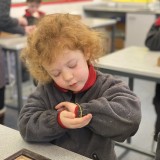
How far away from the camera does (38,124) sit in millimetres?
905

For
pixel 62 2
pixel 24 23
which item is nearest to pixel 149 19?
pixel 62 2

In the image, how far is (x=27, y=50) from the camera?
3.11ft

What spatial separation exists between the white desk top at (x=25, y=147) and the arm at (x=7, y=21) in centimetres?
143

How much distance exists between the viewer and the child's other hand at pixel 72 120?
32.2 inches

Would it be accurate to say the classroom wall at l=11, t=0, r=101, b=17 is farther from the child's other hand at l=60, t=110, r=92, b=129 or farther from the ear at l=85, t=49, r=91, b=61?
the child's other hand at l=60, t=110, r=92, b=129

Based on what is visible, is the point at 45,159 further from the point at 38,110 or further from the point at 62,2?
the point at 62,2

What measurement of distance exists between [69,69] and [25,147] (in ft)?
0.86

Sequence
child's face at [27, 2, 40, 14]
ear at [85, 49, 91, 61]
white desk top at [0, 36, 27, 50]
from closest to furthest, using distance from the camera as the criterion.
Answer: ear at [85, 49, 91, 61]
white desk top at [0, 36, 27, 50]
child's face at [27, 2, 40, 14]

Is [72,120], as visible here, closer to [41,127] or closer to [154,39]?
[41,127]

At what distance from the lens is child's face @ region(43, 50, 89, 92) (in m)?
0.87

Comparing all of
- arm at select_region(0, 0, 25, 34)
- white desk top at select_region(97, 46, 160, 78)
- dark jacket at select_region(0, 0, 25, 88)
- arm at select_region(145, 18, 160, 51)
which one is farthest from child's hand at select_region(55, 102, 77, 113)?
arm at select_region(0, 0, 25, 34)

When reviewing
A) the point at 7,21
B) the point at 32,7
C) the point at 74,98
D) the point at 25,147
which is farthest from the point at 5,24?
the point at 25,147

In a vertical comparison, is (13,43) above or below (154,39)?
below

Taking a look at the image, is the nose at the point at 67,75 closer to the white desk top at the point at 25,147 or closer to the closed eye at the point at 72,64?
the closed eye at the point at 72,64
